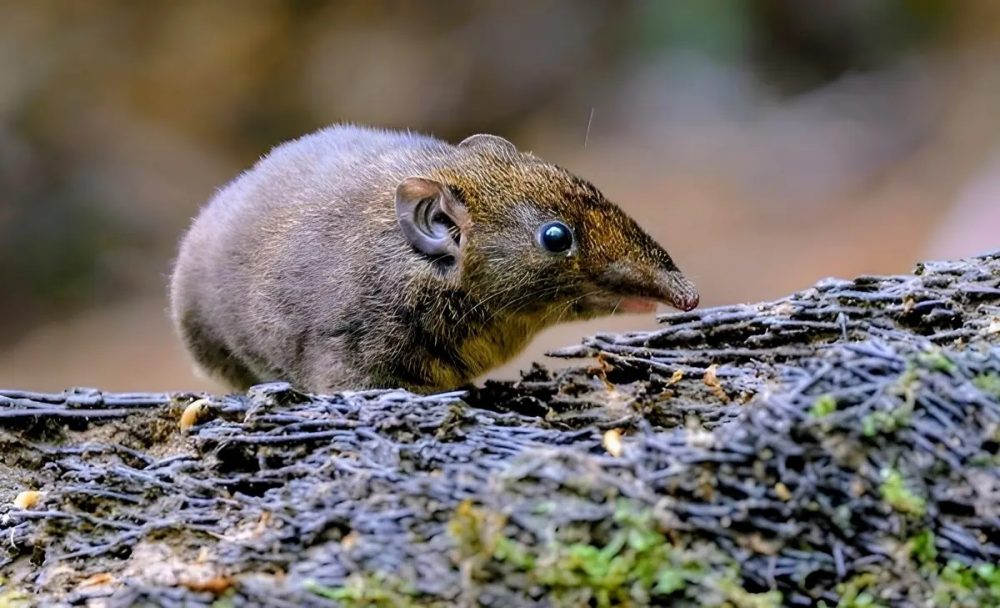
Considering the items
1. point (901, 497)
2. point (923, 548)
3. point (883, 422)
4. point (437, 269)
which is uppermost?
point (437, 269)

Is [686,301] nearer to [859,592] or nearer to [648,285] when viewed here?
[648,285]

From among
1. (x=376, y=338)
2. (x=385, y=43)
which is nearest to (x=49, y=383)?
(x=385, y=43)

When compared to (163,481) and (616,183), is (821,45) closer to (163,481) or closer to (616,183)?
(616,183)

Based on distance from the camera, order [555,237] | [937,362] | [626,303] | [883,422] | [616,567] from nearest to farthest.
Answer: [616,567] < [883,422] < [937,362] < [555,237] < [626,303]

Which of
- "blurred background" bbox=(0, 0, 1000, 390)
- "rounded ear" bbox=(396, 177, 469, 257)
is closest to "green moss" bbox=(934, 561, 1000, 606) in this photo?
"rounded ear" bbox=(396, 177, 469, 257)

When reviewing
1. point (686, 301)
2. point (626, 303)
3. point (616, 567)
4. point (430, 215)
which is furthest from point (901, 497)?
point (430, 215)

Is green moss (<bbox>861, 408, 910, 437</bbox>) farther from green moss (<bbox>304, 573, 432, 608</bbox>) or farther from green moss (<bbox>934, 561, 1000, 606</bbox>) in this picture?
green moss (<bbox>304, 573, 432, 608</bbox>)

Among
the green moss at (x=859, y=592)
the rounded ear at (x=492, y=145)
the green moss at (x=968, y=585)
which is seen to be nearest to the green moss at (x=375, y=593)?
the green moss at (x=859, y=592)

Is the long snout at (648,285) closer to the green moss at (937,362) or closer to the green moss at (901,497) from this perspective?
the green moss at (937,362)
